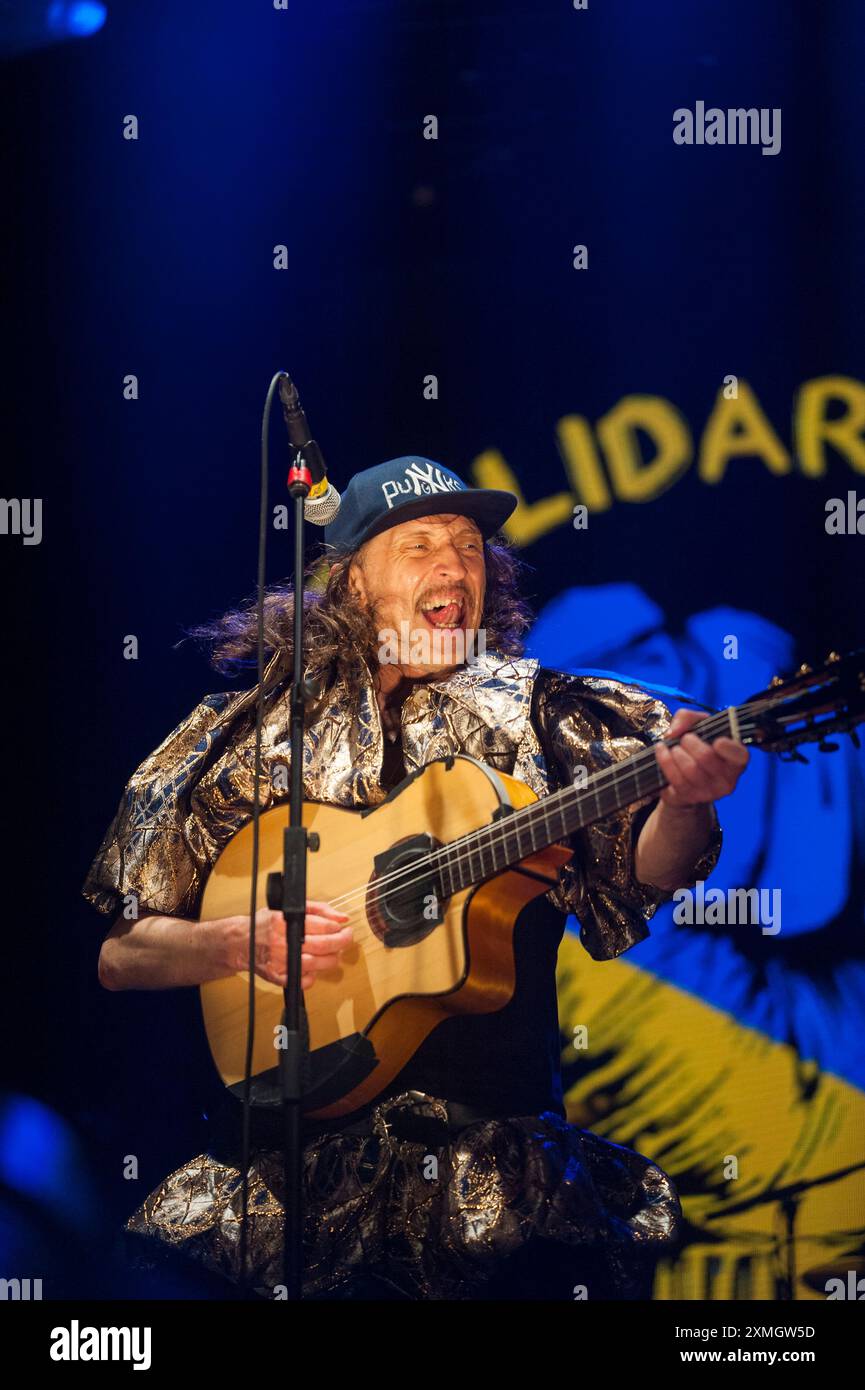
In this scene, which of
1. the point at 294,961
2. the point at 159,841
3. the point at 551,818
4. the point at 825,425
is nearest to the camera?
the point at 294,961

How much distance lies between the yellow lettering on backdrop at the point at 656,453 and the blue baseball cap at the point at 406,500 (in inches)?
15.8

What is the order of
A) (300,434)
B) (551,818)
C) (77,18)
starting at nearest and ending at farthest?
(300,434), (551,818), (77,18)

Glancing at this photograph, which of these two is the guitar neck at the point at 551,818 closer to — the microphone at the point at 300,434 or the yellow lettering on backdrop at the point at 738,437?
the microphone at the point at 300,434

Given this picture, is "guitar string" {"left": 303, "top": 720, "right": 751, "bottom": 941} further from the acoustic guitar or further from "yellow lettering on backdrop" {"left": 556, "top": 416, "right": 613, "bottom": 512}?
"yellow lettering on backdrop" {"left": 556, "top": 416, "right": 613, "bottom": 512}

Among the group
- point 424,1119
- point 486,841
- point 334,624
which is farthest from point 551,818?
point 334,624

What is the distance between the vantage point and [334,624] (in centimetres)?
345

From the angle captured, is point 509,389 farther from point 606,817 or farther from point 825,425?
point 606,817

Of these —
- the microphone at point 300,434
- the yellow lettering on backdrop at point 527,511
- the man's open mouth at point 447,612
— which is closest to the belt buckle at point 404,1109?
the man's open mouth at point 447,612

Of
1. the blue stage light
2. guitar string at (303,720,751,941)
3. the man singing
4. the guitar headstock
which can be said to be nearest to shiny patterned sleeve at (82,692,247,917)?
the man singing

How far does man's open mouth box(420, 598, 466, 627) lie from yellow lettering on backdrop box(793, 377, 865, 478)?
1.00 metres

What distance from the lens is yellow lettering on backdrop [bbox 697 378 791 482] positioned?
12.0ft

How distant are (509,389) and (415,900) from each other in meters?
1.48

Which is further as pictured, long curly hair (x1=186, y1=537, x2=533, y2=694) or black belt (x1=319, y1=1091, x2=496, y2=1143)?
long curly hair (x1=186, y1=537, x2=533, y2=694)

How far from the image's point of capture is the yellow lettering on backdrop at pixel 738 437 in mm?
3670
